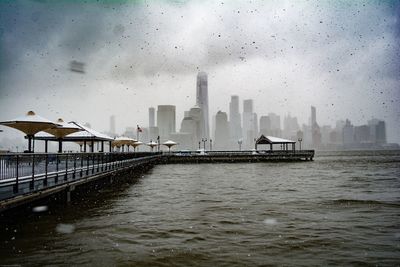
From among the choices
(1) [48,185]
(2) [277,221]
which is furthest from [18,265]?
(2) [277,221]

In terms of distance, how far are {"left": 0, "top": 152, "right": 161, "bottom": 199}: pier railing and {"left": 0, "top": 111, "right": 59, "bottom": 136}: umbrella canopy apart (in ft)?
10.3

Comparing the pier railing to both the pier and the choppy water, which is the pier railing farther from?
the choppy water

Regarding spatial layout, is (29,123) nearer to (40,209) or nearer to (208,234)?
(40,209)

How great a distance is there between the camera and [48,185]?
1312 centimetres

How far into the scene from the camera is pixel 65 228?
12336 mm

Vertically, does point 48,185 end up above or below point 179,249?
above

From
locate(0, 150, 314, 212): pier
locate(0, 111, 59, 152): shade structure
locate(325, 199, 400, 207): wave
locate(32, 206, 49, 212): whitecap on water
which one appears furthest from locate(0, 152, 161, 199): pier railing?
locate(325, 199, 400, 207): wave

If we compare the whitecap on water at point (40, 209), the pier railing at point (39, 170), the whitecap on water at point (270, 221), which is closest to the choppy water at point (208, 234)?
the whitecap on water at point (270, 221)

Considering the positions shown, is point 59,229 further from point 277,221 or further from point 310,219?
point 310,219

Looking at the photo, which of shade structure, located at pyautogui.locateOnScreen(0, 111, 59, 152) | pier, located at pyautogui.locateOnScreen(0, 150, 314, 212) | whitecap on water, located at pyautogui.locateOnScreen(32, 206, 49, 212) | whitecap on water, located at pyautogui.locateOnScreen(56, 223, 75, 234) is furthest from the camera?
shade structure, located at pyautogui.locateOnScreen(0, 111, 59, 152)

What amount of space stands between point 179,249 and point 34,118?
13.8m

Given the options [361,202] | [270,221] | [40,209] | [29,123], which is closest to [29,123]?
[29,123]

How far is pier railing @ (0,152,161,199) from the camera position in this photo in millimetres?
10297

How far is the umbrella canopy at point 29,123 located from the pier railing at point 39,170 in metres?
3.13
